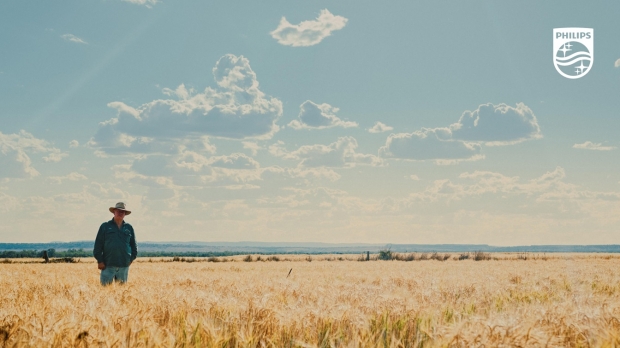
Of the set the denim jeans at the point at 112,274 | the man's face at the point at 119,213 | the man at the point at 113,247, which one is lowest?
the denim jeans at the point at 112,274

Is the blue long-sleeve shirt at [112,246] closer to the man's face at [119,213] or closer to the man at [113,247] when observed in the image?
the man at [113,247]

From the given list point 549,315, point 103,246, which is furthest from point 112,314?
point 103,246

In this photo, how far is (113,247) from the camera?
11.5 meters

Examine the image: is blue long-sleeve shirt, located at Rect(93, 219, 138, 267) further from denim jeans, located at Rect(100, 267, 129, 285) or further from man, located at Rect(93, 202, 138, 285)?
denim jeans, located at Rect(100, 267, 129, 285)

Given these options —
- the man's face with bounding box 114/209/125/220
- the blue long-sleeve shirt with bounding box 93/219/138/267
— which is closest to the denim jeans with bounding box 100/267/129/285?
the blue long-sleeve shirt with bounding box 93/219/138/267

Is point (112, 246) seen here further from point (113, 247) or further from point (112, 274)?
point (112, 274)

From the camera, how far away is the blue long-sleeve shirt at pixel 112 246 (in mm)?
11516

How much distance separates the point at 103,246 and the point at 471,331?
32.7 feet

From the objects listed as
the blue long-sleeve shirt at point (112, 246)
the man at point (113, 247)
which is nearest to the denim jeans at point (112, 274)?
the man at point (113, 247)

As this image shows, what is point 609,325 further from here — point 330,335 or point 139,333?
point 139,333

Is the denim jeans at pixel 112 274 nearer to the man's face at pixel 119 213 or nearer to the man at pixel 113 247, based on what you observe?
the man at pixel 113 247

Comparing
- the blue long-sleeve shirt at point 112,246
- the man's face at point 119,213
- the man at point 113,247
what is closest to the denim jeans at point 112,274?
the man at point 113,247

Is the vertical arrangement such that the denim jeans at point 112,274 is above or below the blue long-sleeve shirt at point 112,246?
below

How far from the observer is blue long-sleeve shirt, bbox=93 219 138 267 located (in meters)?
11.5
